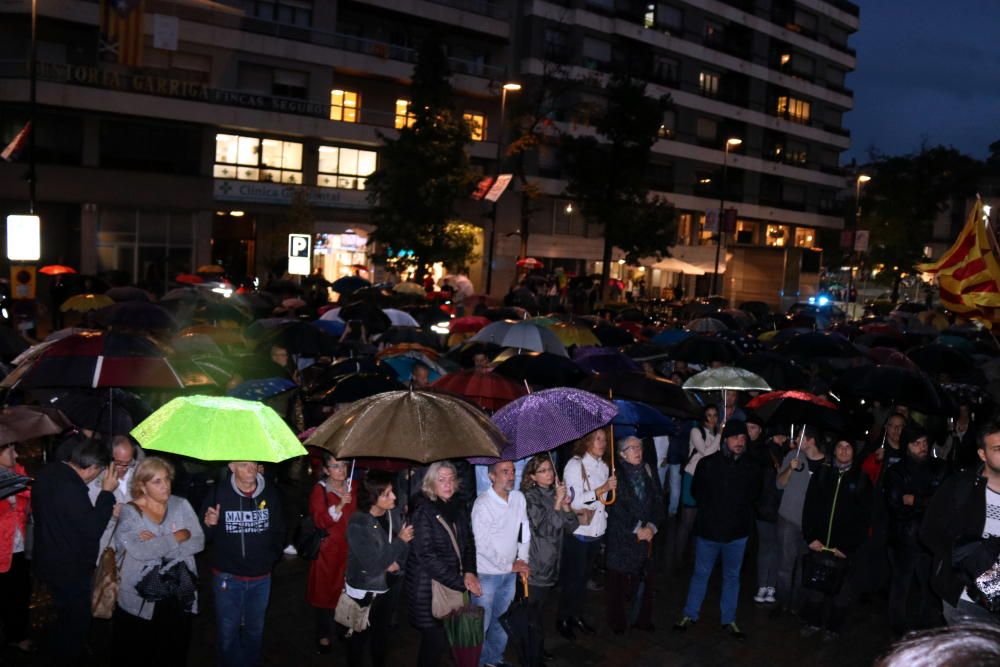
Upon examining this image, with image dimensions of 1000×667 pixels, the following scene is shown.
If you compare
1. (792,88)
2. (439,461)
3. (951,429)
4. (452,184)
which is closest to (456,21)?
(452,184)

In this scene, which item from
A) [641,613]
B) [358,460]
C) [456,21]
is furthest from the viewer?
[456,21]

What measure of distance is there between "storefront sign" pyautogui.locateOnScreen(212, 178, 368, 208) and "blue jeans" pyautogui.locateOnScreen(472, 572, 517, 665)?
103 ft

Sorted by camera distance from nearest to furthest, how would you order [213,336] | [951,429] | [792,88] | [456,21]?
[951,429] → [213,336] → [456,21] → [792,88]

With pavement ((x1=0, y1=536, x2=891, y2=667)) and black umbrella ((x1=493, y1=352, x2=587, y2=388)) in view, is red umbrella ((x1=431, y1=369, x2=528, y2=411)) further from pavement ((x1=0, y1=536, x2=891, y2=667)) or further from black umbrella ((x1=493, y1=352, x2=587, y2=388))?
pavement ((x1=0, y1=536, x2=891, y2=667))

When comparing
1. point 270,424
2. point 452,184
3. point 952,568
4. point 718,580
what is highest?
point 452,184

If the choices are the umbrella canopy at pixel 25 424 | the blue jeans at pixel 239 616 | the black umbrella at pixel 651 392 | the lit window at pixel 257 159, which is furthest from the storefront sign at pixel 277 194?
the blue jeans at pixel 239 616

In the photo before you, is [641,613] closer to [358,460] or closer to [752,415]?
[752,415]

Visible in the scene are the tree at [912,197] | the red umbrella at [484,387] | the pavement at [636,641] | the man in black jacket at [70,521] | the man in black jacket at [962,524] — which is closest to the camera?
the man in black jacket at [962,524]

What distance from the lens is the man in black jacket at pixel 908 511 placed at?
25.2ft

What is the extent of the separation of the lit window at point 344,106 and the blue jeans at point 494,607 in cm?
3361

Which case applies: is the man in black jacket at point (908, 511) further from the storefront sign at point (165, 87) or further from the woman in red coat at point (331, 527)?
the storefront sign at point (165, 87)

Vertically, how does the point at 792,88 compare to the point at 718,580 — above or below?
above

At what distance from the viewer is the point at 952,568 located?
5477 millimetres

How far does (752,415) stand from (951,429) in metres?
2.84
